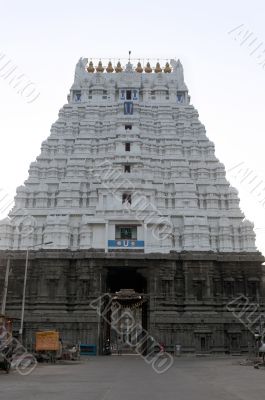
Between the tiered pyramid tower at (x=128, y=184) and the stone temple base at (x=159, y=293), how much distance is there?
1.81 metres

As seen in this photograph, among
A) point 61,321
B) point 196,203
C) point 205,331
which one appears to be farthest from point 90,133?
point 205,331

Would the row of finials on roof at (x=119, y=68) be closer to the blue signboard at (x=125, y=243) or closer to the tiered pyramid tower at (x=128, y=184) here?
the tiered pyramid tower at (x=128, y=184)

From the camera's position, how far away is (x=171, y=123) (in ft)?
208

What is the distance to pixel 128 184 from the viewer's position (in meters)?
54.5

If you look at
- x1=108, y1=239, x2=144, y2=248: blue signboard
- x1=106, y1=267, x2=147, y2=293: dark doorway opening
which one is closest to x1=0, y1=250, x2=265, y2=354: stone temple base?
x1=108, y1=239, x2=144, y2=248: blue signboard

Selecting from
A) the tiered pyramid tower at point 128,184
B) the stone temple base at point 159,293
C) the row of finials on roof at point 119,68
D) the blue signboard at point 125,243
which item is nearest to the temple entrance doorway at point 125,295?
the stone temple base at point 159,293

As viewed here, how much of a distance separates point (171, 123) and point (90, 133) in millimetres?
11499

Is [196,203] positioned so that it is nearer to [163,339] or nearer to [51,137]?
[163,339]

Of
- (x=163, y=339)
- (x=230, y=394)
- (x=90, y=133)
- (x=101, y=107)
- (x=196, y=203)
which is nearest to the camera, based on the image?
→ (x=230, y=394)

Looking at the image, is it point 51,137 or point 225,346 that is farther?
point 51,137

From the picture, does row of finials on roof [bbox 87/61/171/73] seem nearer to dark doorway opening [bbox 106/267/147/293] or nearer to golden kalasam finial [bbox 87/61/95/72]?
golden kalasam finial [bbox 87/61/95/72]

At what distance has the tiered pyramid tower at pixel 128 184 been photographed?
5153 cm

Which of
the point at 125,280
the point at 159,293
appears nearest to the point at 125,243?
the point at 159,293

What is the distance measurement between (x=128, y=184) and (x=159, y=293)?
13758 mm
